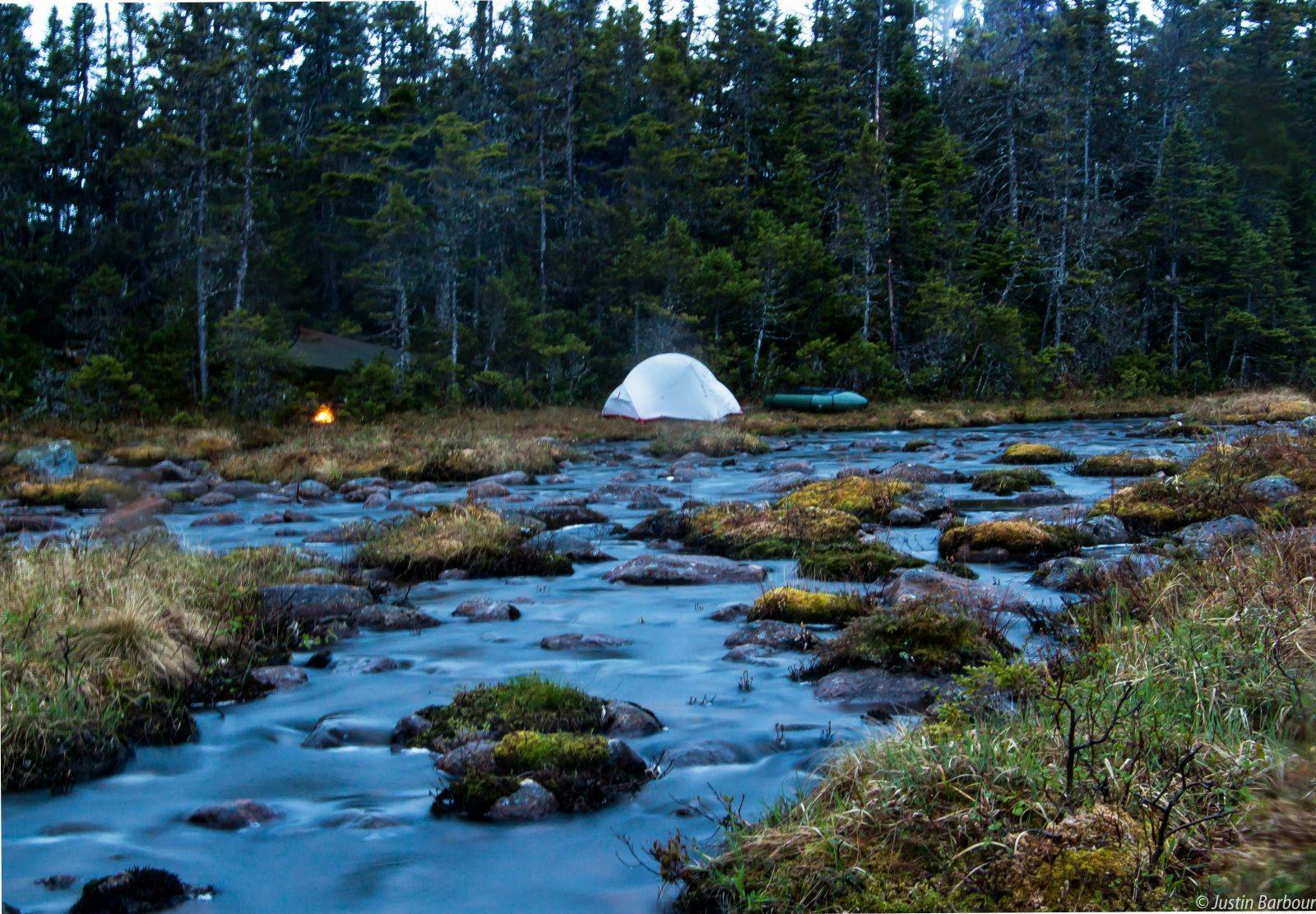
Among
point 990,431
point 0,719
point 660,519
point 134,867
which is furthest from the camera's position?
point 990,431

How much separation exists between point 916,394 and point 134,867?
36.1 metres

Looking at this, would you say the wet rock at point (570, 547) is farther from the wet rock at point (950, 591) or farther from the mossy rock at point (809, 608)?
the wet rock at point (950, 591)

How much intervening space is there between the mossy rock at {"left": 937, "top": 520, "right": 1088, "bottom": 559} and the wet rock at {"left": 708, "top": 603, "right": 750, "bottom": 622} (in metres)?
2.81

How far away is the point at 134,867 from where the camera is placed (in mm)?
4422

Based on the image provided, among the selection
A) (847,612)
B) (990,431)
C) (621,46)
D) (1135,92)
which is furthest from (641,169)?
(847,612)

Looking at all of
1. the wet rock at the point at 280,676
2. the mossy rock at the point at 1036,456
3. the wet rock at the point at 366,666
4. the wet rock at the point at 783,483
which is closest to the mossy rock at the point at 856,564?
the wet rock at the point at 366,666

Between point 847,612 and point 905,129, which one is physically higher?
point 905,129

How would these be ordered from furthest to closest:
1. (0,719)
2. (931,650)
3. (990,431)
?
(990,431) → (931,650) → (0,719)

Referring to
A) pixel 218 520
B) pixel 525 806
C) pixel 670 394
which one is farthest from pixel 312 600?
pixel 670 394

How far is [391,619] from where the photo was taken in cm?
841

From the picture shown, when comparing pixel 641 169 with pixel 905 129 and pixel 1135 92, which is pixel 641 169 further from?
pixel 1135 92

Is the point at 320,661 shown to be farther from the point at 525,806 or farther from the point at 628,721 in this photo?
the point at 525,806

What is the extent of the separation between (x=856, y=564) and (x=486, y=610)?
306 cm

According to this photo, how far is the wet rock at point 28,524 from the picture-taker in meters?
13.0
